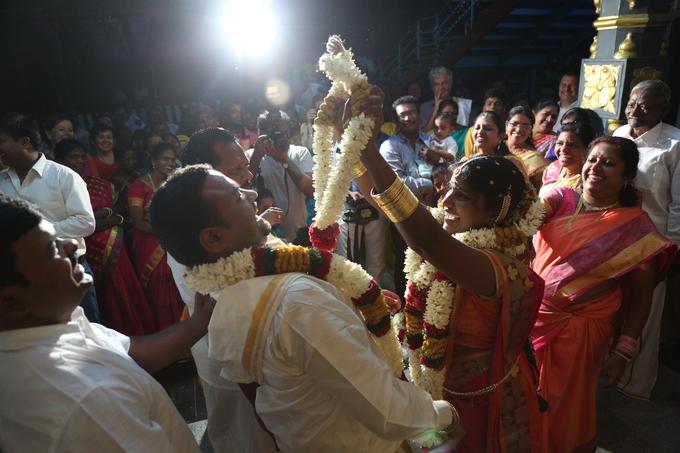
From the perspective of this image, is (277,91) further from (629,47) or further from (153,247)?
(629,47)

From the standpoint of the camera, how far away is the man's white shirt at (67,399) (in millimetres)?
1096

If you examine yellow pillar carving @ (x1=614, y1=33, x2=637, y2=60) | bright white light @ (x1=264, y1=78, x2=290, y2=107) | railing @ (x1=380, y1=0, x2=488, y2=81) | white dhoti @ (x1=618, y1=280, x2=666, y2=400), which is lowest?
white dhoti @ (x1=618, y1=280, x2=666, y2=400)

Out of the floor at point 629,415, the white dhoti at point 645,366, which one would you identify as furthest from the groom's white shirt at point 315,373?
the white dhoti at point 645,366

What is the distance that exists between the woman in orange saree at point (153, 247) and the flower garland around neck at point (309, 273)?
2779mm

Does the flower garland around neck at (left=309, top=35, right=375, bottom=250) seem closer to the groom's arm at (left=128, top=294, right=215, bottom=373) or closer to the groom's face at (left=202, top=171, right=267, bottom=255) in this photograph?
the groom's face at (left=202, top=171, right=267, bottom=255)

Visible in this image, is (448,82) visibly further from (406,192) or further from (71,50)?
(71,50)

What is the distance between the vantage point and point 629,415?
323cm

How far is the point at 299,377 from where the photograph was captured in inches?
51.8

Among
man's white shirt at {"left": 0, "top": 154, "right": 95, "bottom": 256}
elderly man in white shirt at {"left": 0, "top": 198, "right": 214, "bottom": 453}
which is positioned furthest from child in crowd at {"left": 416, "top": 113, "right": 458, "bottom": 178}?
elderly man in white shirt at {"left": 0, "top": 198, "right": 214, "bottom": 453}

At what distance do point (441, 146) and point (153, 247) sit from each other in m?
3.13

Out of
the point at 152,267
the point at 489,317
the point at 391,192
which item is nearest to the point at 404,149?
the point at 152,267

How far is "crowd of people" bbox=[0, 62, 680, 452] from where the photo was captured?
1.18m

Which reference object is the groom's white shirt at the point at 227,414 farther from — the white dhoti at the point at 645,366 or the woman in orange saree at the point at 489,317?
the white dhoti at the point at 645,366

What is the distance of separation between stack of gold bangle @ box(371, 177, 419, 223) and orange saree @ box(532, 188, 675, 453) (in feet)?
4.68
